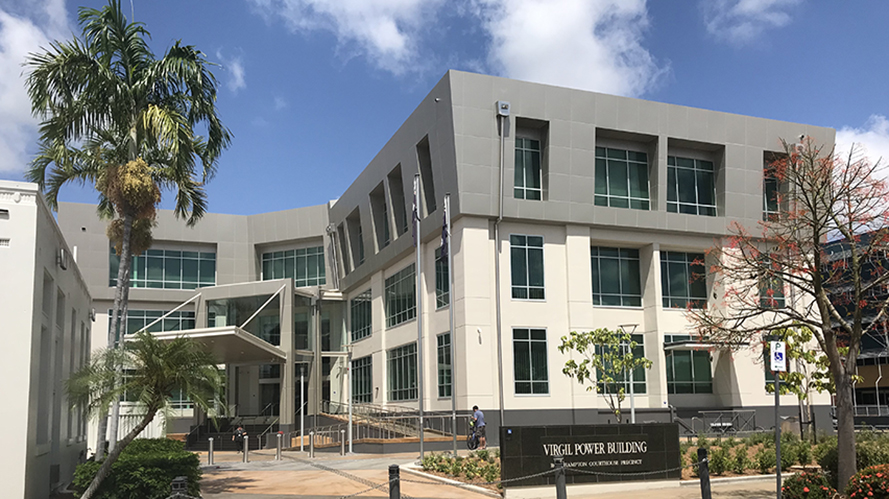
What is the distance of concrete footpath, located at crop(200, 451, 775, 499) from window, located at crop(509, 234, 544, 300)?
9814mm

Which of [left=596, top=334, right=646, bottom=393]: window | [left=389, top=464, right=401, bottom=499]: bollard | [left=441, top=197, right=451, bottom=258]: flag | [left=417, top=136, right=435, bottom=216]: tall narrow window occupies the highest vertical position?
[left=417, top=136, right=435, bottom=216]: tall narrow window

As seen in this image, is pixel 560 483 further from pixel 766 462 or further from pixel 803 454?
pixel 803 454

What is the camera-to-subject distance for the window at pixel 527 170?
114ft

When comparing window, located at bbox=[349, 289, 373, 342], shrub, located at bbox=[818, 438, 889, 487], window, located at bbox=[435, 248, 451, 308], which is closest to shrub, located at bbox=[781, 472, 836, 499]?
shrub, located at bbox=[818, 438, 889, 487]

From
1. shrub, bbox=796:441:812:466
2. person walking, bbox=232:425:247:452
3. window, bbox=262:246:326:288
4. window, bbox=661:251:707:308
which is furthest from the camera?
window, bbox=262:246:326:288

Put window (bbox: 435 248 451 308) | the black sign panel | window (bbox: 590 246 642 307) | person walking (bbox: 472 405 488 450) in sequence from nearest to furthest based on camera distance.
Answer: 1. the black sign panel
2. person walking (bbox: 472 405 488 450)
3. window (bbox: 435 248 451 308)
4. window (bbox: 590 246 642 307)

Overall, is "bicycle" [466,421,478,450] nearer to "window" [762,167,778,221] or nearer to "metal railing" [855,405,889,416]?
"window" [762,167,778,221]

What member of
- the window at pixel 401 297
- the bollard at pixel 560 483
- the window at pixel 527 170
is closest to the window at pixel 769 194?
the window at pixel 527 170

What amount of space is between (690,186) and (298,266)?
29332 millimetres

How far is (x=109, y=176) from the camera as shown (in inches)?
814

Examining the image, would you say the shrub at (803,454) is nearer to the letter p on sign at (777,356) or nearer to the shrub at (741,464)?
the shrub at (741,464)

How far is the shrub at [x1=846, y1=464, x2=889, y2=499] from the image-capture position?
13.4m

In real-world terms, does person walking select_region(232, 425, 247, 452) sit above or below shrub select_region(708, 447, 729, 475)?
below

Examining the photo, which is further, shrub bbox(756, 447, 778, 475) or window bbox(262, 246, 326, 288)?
window bbox(262, 246, 326, 288)
